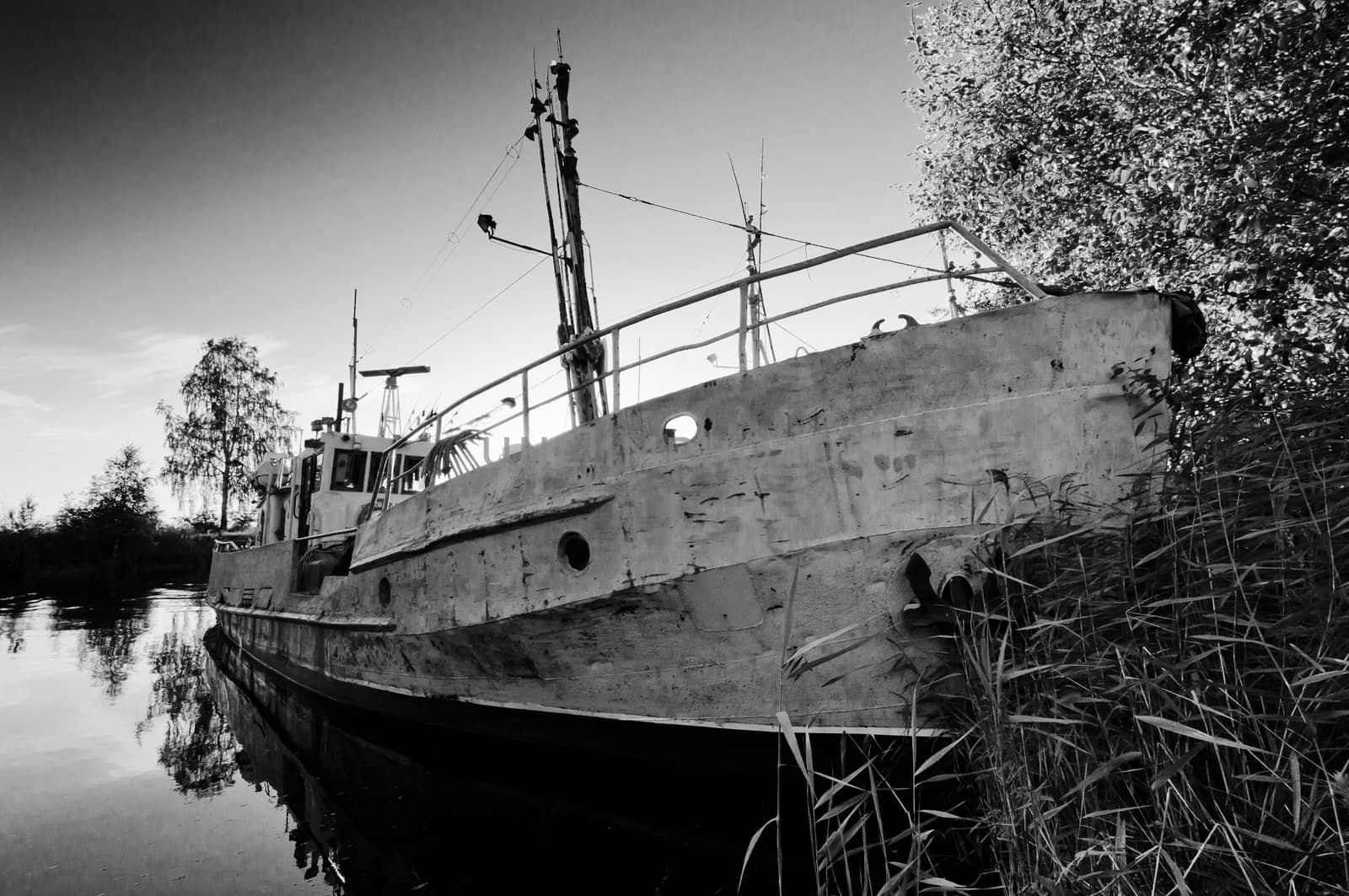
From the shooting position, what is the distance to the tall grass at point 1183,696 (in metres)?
1.75

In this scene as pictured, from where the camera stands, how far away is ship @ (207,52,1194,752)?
3193mm

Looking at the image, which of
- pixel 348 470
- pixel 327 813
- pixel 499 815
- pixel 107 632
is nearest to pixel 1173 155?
pixel 499 815

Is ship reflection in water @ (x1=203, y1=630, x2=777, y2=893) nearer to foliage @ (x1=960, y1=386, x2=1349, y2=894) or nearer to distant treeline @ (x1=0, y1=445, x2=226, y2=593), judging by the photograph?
foliage @ (x1=960, y1=386, x2=1349, y2=894)

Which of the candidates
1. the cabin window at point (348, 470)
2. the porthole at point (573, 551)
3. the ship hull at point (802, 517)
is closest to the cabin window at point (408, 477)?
the cabin window at point (348, 470)

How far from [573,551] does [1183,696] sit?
3246mm

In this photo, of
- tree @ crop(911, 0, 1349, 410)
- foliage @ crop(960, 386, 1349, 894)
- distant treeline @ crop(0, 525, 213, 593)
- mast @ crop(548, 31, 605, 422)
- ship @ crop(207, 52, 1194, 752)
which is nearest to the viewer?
foliage @ crop(960, 386, 1349, 894)

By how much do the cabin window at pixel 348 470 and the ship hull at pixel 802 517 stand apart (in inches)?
209

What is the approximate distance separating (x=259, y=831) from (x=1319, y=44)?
9296mm

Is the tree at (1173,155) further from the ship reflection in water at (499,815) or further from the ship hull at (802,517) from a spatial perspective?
the ship reflection in water at (499,815)

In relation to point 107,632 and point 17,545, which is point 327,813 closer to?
point 107,632

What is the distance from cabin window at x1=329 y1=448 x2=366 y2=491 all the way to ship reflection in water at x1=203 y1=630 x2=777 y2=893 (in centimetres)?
389

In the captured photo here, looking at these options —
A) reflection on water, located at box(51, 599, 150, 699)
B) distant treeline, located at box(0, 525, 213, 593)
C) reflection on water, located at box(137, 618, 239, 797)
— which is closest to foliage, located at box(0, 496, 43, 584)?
distant treeline, located at box(0, 525, 213, 593)

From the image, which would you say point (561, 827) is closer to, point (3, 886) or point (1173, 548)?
point (3, 886)

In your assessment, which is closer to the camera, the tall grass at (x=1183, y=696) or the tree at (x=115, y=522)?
the tall grass at (x=1183, y=696)
